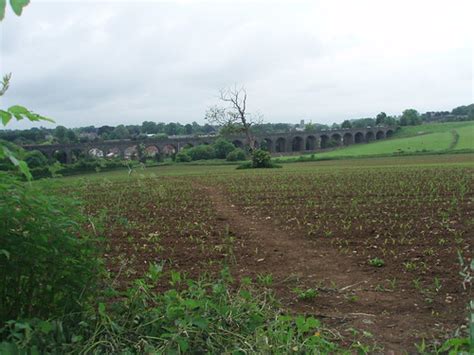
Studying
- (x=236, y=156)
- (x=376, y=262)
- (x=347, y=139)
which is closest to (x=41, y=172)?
(x=376, y=262)

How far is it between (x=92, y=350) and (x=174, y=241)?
5478 millimetres

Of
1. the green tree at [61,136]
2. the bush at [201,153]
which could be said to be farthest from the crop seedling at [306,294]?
the bush at [201,153]

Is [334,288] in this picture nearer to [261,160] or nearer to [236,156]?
[261,160]

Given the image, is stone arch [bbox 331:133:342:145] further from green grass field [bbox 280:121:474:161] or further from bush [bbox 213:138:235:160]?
bush [bbox 213:138:235:160]

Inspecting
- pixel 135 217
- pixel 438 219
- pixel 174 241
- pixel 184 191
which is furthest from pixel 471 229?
pixel 184 191

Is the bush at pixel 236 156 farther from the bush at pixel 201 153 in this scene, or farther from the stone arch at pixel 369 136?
the stone arch at pixel 369 136

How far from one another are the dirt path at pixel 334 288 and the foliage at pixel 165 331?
2.73ft

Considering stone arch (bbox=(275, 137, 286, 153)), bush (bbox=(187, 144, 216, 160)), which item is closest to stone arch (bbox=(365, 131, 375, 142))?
stone arch (bbox=(275, 137, 286, 153))

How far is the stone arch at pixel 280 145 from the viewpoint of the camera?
83938 millimetres

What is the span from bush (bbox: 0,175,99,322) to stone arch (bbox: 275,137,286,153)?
265 ft

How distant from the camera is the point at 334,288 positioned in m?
5.67

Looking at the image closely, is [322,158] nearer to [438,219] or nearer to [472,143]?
[472,143]

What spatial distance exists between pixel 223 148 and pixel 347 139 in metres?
40.3

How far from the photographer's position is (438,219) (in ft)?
31.8
